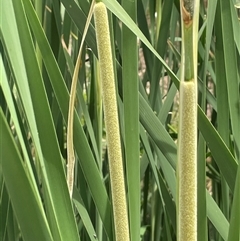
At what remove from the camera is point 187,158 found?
230mm

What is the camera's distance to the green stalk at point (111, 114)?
263 mm

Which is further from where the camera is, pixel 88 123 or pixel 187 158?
pixel 88 123

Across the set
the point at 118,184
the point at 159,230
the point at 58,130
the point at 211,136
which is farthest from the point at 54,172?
the point at 159,230

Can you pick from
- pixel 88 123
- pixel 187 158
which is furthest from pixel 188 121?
pixel 88 123

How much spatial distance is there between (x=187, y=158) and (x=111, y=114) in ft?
0.22

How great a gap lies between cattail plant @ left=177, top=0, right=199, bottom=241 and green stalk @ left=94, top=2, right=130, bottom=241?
0.06 m

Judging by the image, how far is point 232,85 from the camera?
0.43 m

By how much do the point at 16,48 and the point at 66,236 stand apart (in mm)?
139

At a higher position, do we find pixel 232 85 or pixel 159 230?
pixel 232 85

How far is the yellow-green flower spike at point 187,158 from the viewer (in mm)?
223

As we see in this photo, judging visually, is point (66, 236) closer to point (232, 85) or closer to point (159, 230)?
point (232, 85)

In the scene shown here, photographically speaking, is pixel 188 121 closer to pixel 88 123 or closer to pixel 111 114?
pixel 111 114

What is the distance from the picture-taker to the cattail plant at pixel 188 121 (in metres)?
0.21

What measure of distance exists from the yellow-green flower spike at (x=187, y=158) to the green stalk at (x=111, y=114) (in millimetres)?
56
